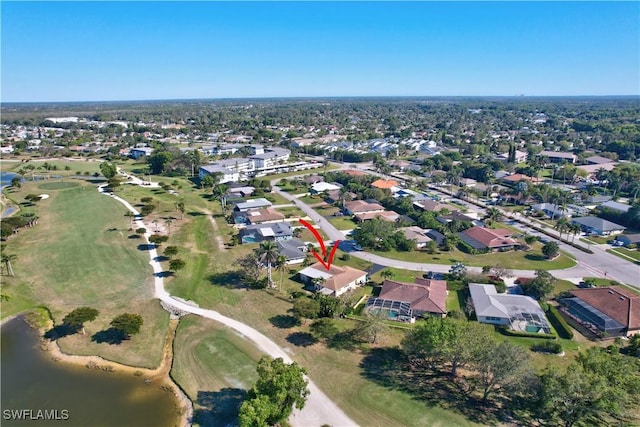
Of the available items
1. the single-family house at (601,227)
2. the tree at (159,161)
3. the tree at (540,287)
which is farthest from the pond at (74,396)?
the tree at (159,161)

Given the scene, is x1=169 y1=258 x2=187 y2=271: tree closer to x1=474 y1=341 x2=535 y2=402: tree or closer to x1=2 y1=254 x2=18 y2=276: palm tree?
x1=2 y1=254 x2=18 y2=276: palm tree

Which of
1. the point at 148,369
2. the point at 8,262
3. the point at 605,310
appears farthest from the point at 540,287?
the point at 8,262

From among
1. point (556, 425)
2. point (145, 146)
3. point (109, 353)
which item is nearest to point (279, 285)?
point (109, 353)

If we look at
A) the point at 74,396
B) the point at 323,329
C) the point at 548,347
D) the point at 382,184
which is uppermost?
the point at 382,184

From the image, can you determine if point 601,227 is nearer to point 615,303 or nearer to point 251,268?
point 615,303

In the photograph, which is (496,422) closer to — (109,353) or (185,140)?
(109,353)

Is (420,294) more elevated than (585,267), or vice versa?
(420,294)

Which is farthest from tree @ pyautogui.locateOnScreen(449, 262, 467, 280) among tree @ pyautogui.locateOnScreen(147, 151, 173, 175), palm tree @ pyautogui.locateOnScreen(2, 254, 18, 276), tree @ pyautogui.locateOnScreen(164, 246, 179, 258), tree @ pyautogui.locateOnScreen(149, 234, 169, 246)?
tree @ pyautogui.locateOnScreen(147, 151, 173, 175)
